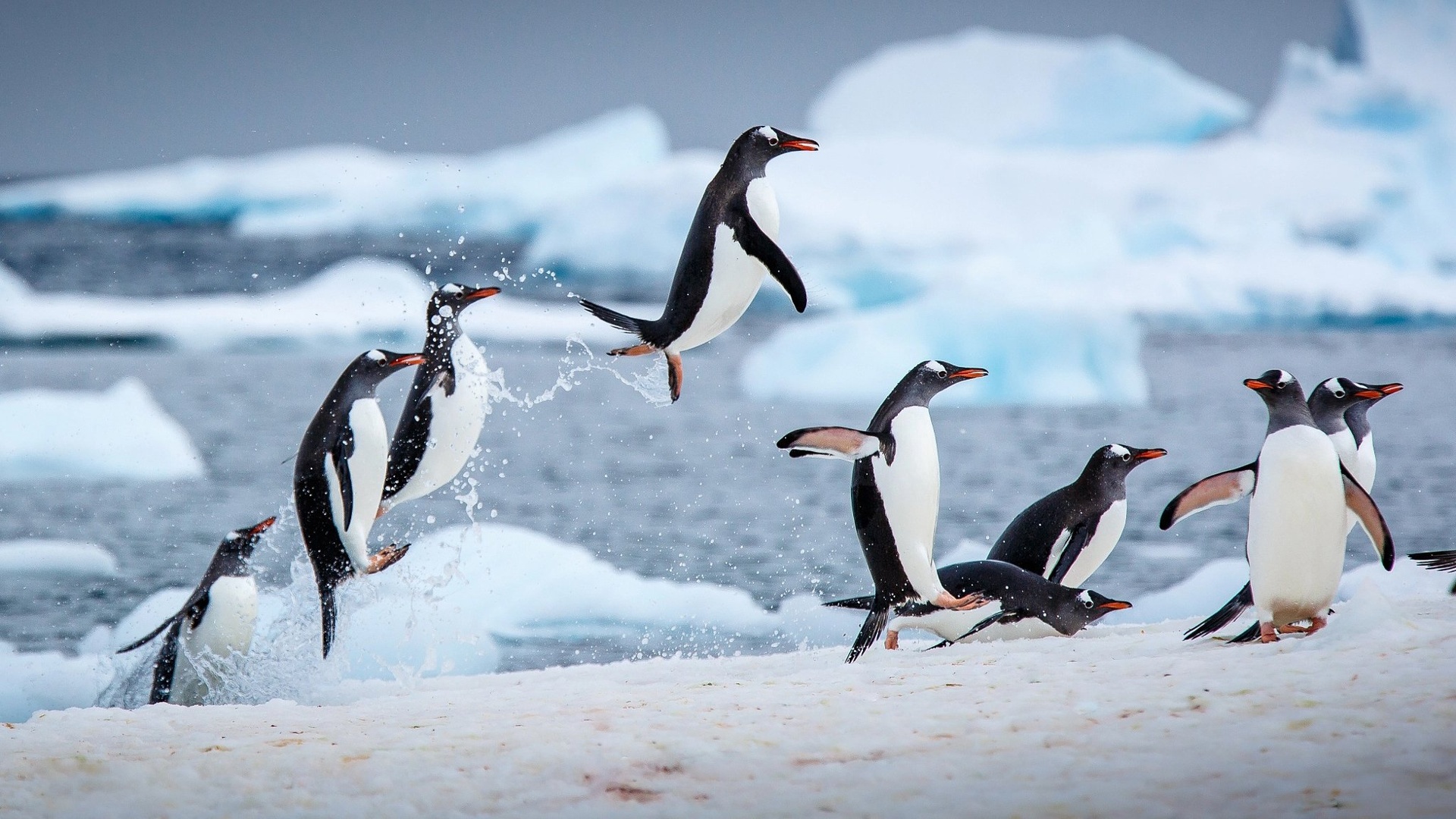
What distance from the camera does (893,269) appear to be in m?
17.0

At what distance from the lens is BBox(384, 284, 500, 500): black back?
4.08 m

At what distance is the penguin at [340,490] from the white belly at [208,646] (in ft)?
2.16

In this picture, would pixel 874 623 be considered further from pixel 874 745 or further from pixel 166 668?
pixel 166 668

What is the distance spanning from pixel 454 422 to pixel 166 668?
139cm

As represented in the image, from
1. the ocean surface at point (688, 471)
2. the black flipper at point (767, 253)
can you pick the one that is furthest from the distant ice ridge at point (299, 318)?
the black flipper at point (767, 253)

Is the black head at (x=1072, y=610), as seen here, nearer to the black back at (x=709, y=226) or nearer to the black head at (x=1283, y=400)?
the black head at (x=1283, y=400)

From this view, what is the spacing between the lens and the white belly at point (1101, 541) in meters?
4.27

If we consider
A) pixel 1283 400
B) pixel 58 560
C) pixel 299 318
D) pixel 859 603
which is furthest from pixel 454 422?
pixel 299 318

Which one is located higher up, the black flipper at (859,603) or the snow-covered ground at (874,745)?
the black flipper at (859,603)

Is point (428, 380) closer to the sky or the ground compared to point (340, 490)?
closer to the sky

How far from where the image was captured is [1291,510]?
3.27m

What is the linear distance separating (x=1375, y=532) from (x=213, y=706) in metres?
2.90

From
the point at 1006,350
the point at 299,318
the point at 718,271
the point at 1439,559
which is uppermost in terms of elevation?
the point at 299,318

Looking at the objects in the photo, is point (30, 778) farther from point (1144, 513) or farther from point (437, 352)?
point (1144, 513)
